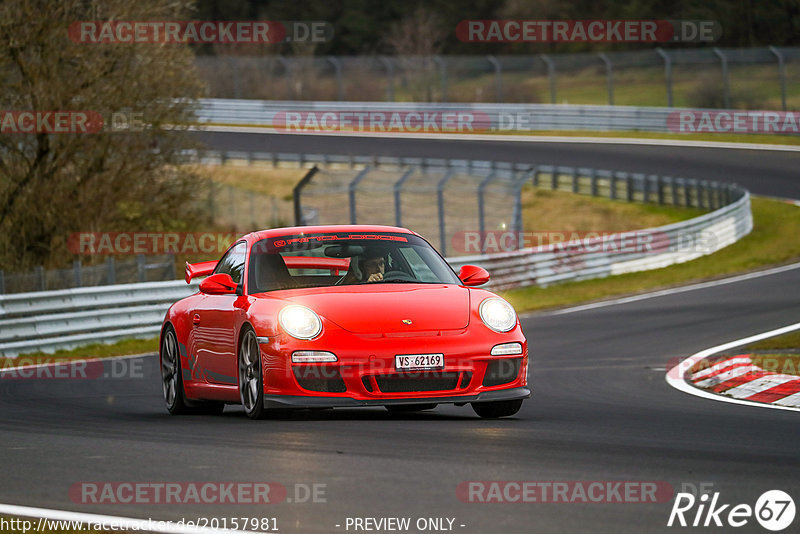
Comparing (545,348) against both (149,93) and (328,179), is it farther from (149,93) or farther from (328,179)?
(328,179)

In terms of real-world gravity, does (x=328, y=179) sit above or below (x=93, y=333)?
above

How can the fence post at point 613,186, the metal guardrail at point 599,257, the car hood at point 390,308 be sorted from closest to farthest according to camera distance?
1. the car hood at point 390,308
2. the metal guardrail at point 599,257
3. the fence post at point 613,186

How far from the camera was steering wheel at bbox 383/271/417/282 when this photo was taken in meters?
9.99

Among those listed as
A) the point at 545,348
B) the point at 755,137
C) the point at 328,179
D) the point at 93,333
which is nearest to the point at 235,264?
the point at 545,348

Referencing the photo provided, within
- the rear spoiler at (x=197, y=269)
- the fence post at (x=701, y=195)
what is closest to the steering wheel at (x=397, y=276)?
the rear spoiler at (x=197, y=269)

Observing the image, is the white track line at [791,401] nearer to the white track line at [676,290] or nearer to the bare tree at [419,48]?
the white track line at [676,290]

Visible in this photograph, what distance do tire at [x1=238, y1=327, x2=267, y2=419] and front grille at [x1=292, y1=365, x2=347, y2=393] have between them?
1.11ft

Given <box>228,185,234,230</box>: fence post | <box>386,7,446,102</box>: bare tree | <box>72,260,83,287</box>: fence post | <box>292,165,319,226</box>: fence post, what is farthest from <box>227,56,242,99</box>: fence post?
<box>72,260,83,287</box>: fence post

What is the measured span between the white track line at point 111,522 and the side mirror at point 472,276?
14.6 ft

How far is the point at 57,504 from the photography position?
21.0 ft

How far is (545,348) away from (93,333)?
675cm

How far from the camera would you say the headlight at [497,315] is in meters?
9.38

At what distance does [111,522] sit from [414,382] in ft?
11.1

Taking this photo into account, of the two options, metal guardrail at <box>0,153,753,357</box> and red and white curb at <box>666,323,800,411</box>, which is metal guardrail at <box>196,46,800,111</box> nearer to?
metal guardrail at <box>0,153,753,357</box>
